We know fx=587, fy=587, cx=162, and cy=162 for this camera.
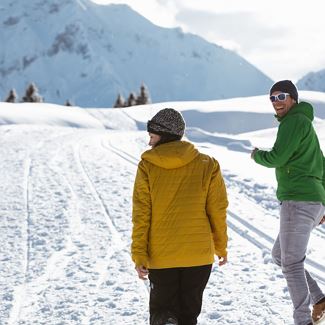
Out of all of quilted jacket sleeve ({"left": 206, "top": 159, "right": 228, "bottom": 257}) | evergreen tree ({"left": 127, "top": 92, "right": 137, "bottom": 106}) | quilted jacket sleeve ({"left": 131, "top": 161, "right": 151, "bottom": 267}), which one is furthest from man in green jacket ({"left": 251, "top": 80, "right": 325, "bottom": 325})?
evergreen tree ({"left": 127, "top": 92, "right": 137, "bottom": 106})

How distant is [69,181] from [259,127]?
2797cm

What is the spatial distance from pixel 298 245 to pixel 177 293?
102 cm

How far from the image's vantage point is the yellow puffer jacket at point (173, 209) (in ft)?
12.2

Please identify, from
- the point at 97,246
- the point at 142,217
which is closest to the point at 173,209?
the point at 142,217

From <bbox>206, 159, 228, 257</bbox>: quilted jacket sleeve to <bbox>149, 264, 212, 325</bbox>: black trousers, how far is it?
229 millimetres

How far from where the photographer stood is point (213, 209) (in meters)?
3.86

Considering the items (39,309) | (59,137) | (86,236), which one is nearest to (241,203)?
(86,236)

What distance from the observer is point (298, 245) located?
4.27 meters

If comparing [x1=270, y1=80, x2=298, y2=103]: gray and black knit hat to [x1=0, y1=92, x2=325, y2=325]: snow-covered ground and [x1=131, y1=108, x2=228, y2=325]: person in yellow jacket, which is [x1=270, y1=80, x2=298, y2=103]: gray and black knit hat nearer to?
[x1=131, y1=108, x2=228, y2=325]: person in yellow jacket

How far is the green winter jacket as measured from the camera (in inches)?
166

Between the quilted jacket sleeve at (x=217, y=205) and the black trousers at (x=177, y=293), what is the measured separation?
23 centimetres

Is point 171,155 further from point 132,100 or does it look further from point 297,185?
point 132,100

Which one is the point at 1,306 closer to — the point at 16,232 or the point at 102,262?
the point at 102,262

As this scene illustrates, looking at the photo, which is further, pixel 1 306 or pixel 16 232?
pixel 16 232
